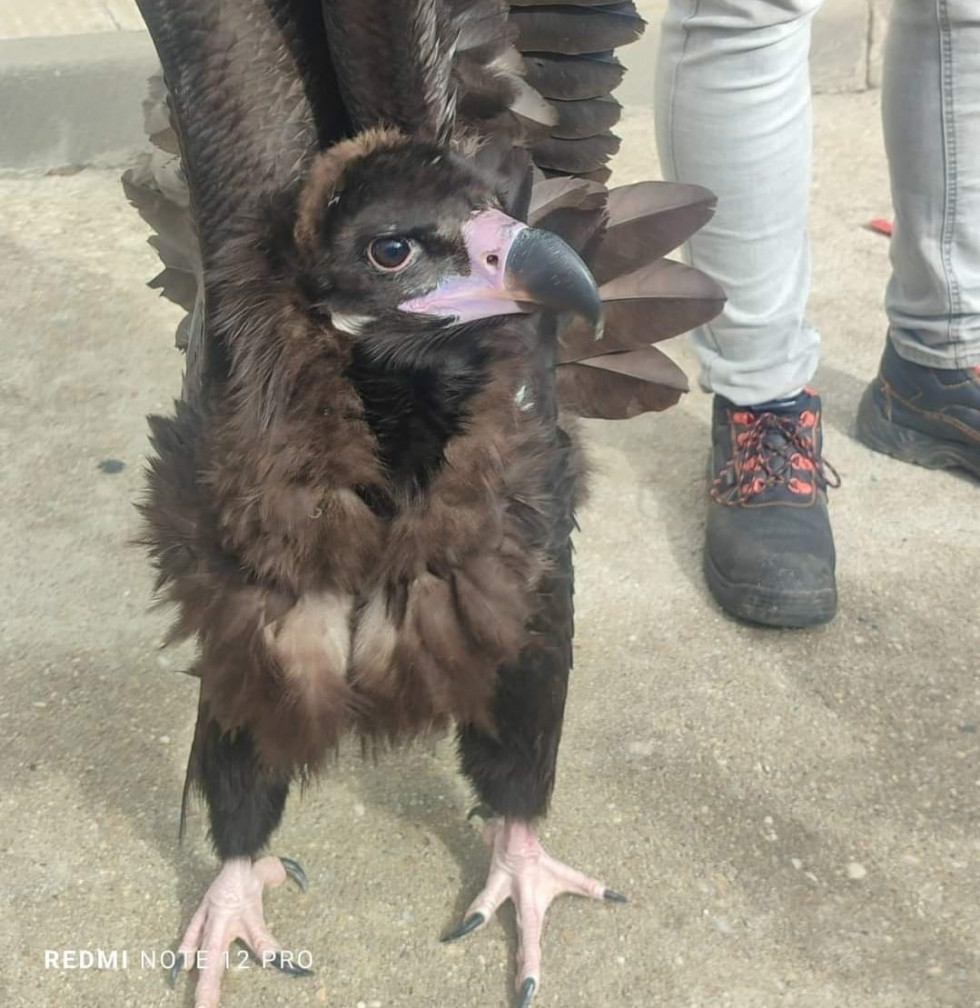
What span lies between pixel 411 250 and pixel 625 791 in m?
1.02

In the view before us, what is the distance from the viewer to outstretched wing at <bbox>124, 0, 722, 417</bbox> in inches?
→ 57.4

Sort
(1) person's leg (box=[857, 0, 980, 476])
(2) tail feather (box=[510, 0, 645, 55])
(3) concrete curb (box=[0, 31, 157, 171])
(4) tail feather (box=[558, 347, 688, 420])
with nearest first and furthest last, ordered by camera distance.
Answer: (2) tail feather (box=[510, 0, 645, 55]) → (4) tail feather (box=[558, 347, 688, 420]) → (1) person's leg (box=[857, 0, 980, 476]) → (3) concrete curb (box=[0, 31, 157, 171])

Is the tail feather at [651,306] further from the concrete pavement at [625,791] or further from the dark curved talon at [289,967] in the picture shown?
the dark curved talon at [289,967]

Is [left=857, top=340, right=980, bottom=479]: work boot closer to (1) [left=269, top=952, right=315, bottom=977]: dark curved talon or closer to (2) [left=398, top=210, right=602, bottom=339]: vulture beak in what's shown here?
(2) [left=398, top=210, right=602, bottom=339]: vulture beak

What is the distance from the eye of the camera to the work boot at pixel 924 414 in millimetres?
2627

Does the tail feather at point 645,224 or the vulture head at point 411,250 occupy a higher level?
the vulture head at point 411,250

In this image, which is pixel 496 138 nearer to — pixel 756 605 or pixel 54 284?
pixel 756 605

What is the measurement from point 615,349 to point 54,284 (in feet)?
7.28

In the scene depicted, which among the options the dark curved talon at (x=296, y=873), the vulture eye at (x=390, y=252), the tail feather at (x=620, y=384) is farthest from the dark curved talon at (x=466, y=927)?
the vulture eye at (x=390, y=252)

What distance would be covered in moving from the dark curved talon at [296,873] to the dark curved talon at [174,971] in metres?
0.20

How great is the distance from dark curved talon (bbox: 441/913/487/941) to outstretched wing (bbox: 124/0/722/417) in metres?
0.83

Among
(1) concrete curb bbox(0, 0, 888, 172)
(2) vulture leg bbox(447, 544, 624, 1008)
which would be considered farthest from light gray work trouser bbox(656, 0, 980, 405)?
(1) concrete curb bbox(0, 0, 888, 172)

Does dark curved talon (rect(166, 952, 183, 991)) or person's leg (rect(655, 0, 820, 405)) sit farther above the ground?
person's leg (rect(655, 0, 820, 405))

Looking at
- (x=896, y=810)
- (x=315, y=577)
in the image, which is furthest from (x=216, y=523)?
(x=896, y=810)
